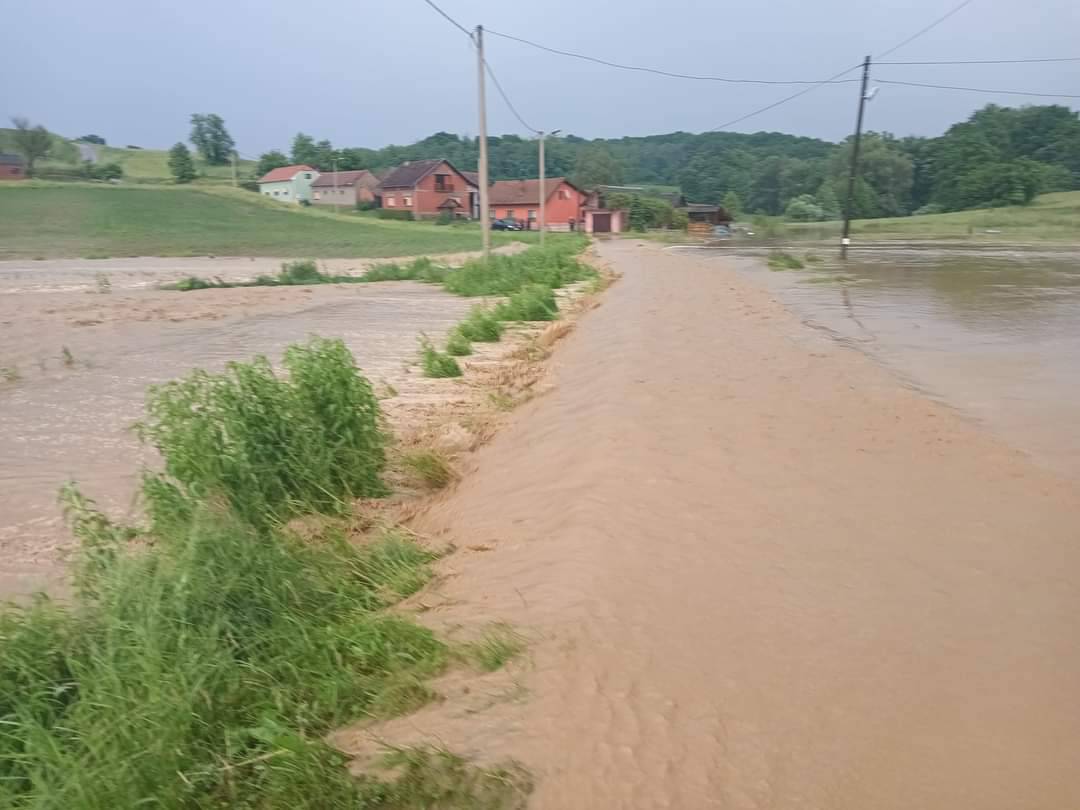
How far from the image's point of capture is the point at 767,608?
15.5 ft

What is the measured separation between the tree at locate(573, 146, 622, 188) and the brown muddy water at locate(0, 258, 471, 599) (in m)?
71.8

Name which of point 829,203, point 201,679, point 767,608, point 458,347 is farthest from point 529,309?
point 829,203

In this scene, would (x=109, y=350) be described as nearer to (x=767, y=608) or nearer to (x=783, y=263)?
(x=767, y=608)

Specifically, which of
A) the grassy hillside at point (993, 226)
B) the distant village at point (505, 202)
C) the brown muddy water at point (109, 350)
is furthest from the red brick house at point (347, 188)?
the brown muddy water at point (109, 350)

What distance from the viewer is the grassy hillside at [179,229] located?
141 feet

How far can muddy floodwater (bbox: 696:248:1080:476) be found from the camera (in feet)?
31.9

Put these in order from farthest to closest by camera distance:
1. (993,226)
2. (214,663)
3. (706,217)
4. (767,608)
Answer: (706,217) < (993,226) < (767,608) < (214,663)

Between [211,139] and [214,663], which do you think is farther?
[211,139]

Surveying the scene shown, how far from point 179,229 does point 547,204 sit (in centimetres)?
3664

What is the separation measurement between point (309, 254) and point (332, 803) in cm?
→ 4199

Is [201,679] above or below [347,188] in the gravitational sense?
below

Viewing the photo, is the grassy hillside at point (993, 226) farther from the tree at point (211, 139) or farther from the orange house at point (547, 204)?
the tree at point (211, 139)

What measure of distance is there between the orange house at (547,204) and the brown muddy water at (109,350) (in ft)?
171

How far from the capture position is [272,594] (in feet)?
14.5
